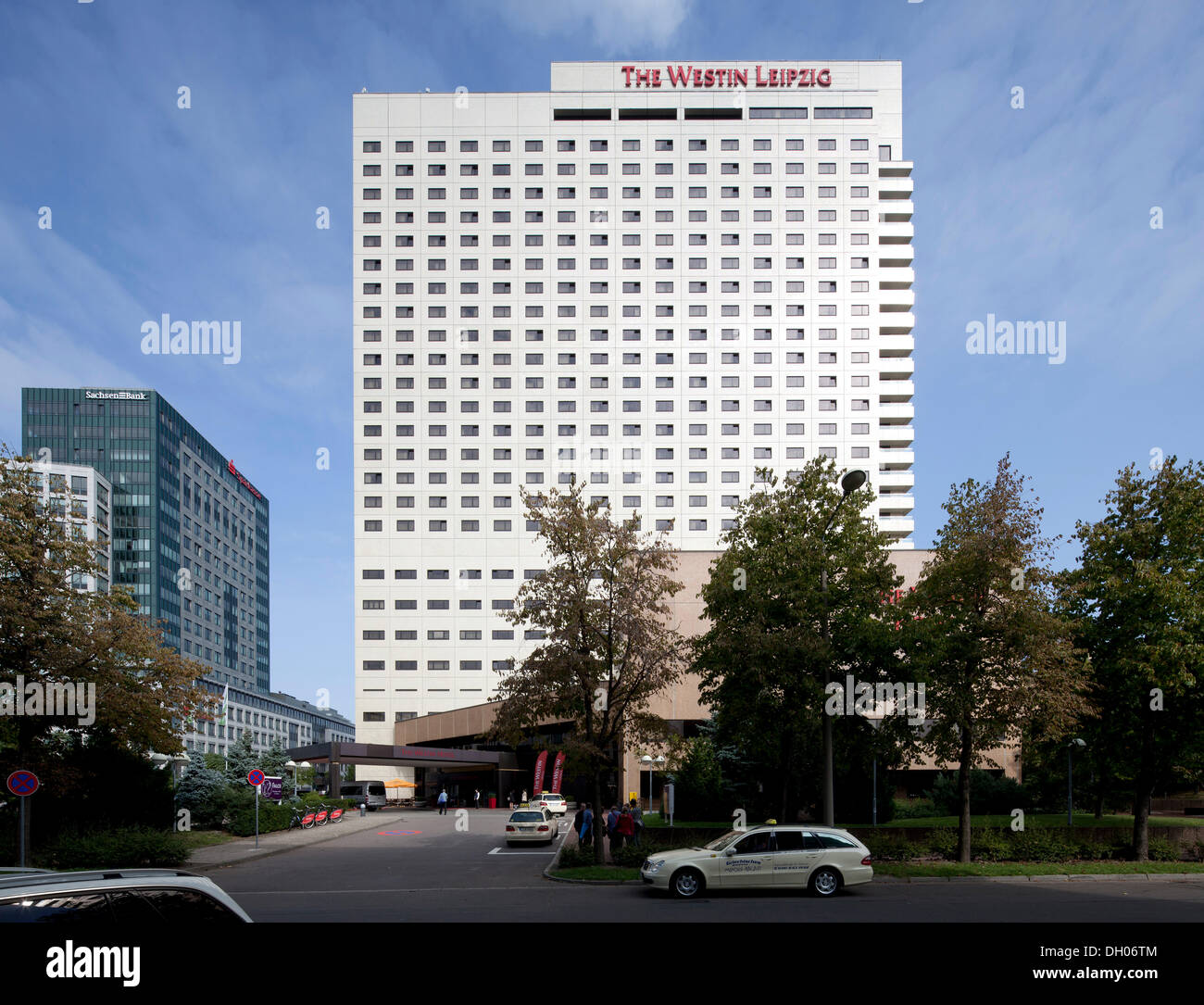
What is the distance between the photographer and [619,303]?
95.6m

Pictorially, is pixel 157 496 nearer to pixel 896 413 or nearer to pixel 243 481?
pixel 243 481

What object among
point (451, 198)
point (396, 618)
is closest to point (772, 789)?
point (396, 618)

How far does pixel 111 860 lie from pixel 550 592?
520 inches

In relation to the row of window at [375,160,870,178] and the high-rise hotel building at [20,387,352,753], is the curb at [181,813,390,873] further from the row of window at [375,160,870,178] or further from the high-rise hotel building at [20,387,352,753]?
the high-rise hotel building at [20,387,352,753]

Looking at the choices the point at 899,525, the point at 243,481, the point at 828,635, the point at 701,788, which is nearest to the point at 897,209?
the point at 899,525

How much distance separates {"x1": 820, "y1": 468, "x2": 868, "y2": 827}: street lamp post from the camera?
20.0 metres

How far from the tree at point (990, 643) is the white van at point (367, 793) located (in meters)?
47.4

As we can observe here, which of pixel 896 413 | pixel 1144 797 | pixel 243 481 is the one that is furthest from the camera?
pixel 243 481

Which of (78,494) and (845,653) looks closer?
(845,653)

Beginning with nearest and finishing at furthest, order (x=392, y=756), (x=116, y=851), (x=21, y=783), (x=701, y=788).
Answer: (x=21, y=783) → (x=116, y=851) → (x=701, y=788) → (x=392, y=756)

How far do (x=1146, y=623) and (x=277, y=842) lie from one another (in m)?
31.4

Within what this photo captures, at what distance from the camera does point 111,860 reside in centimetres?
2362
